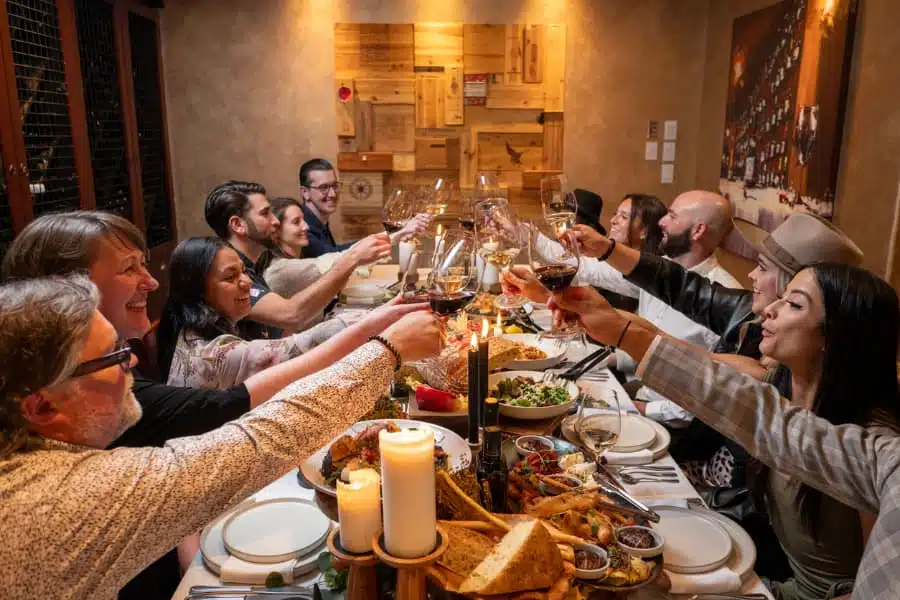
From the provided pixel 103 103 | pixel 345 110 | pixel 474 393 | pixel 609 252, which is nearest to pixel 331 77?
pixel 345 110

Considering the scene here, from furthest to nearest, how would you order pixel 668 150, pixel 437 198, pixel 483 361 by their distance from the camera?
pixel 668 150
pixel 437 198
pixel 483 361

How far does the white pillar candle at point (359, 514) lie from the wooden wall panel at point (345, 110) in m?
4.49

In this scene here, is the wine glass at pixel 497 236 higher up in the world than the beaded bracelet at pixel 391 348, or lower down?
higher up

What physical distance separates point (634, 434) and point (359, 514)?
0.98m

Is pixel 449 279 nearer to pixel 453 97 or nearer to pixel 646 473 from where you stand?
pixel 646 473

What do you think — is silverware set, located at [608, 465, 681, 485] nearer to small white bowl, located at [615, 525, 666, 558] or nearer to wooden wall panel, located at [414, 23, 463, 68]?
small white bowl, located at [615, 525, 666, 558]

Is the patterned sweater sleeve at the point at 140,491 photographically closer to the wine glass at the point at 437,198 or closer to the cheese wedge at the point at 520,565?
the cheese wedge at the point at 520,565

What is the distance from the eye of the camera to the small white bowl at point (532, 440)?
151cm

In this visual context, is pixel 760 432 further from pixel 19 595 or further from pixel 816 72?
pixel 816 72

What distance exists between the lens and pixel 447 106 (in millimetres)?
5098

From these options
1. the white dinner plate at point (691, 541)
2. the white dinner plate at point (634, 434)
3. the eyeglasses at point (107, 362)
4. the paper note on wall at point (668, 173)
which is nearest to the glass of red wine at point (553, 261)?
the white dinner plate at point (634, 434)

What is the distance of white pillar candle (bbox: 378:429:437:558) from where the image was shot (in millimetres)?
833

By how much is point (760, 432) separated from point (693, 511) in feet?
0.69

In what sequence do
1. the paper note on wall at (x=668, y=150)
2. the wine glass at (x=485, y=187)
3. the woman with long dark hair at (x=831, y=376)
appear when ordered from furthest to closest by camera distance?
the paper note on wall at (x=668, y=150), the wine glass at (x=485, y=187), the woman with long dark hair at (x=831, y=376)
